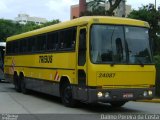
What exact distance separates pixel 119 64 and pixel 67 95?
2.64m

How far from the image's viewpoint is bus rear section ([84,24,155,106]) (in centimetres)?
1540

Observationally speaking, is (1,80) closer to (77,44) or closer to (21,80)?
(21,80)

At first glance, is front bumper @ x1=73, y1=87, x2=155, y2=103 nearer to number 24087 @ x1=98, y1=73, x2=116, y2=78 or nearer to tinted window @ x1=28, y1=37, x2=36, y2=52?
number 24087 @ x1=98, y1=73, x2=116, y2=78

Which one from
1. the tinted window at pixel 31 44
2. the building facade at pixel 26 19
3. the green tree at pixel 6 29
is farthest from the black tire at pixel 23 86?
the building facade at pixel 26 19

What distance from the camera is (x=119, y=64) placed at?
51.8 feet

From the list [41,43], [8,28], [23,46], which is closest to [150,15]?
[23,46]

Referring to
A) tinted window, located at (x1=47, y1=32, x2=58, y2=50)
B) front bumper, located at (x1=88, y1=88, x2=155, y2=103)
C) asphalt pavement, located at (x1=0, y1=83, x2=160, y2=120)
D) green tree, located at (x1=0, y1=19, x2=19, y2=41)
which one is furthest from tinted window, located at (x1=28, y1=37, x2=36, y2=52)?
green tree, located at (x1=0, y1=19, x2=19, y2=41)

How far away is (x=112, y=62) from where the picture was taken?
1569 centimetres

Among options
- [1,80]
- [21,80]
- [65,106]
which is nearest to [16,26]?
[1,80]

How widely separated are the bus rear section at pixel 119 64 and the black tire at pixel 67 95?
1819 millimetres

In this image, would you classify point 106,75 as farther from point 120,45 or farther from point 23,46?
point 23,46

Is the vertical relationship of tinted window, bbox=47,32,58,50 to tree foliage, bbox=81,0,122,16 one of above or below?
below

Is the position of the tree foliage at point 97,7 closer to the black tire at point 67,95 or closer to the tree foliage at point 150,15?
the tree foliage at point 150,15

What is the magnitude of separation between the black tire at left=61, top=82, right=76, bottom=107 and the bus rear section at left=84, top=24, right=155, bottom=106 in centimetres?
182
